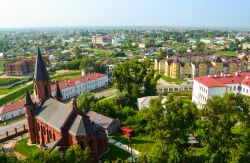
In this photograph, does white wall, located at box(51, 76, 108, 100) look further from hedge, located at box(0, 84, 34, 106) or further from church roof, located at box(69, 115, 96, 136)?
church roof, located at box(69, 115, 96, 136)

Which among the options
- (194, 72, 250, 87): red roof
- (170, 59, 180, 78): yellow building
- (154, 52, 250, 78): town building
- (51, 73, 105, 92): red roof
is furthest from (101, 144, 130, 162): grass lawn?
(154, 52, 250, 78): town building

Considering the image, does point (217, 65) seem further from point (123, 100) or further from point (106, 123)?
point (106, 123)

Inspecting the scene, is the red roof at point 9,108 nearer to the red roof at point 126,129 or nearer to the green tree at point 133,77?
the green tree at point 133,77

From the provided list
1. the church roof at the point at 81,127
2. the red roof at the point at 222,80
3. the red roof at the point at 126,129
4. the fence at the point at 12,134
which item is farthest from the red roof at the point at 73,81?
the church roof at the point at 81,127

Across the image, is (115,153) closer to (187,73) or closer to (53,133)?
(53,133)

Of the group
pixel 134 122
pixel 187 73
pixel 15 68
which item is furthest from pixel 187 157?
pixel 15 68

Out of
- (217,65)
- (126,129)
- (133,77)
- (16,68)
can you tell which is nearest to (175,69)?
(217,65)
